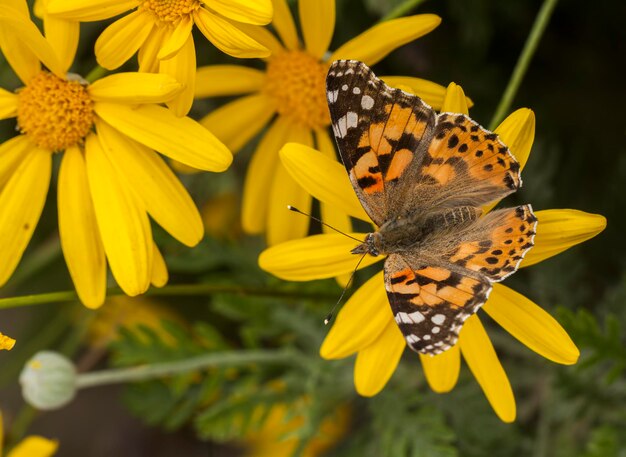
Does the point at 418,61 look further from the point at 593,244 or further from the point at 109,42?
the point at 109,42

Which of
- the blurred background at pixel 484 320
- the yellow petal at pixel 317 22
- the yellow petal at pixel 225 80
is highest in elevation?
the yellow petal at pixel 317 22

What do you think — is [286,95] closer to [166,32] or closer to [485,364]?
[166,32]

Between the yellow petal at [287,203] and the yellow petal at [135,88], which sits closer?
the yellow petal at [135,88]

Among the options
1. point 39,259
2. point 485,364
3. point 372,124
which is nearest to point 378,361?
point 485,364

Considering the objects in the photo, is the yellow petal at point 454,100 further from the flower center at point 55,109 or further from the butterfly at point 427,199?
the flower center at point 55,109

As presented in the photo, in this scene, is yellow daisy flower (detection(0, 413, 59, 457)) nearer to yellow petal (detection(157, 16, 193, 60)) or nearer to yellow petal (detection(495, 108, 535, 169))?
yellow petal (detection(157, 16, 193, 60))

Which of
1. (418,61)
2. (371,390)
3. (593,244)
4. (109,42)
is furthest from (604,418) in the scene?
(109,42)

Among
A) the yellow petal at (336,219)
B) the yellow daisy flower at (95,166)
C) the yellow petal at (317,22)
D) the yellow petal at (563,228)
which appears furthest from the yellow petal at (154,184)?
the yellow petal at (563,228)

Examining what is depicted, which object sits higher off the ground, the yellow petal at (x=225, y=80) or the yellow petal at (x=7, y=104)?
the yellow petal at (x=7, y=104)

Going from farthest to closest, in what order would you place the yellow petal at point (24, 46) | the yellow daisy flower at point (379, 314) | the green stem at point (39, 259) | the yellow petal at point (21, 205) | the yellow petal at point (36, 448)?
1. the green stem at point (39, 259)
2. the yellow petal at point (36, 448)
3. the yellow petal at point (21, 205)
4. the yellow daisy flower at point (379, 314)
5. the yellow petal at point (24, 46)
